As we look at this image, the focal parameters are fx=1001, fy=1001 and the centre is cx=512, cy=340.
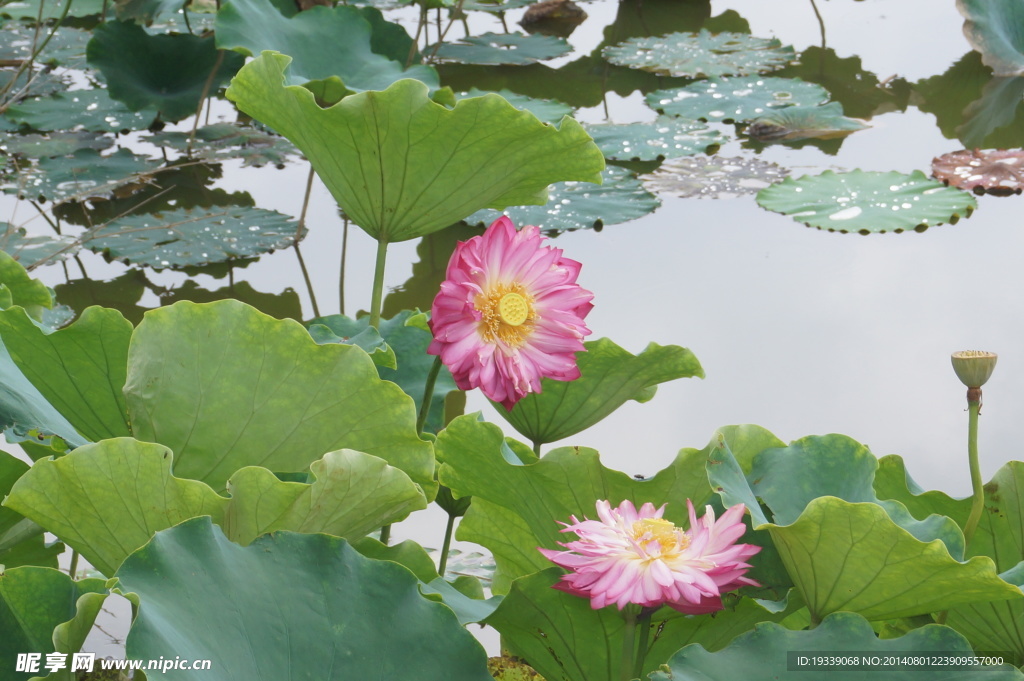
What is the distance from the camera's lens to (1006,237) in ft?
8.27

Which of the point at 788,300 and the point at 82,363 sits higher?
the point at 82,363

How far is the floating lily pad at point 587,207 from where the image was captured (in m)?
2.53

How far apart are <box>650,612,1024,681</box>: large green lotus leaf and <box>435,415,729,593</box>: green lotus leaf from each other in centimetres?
17

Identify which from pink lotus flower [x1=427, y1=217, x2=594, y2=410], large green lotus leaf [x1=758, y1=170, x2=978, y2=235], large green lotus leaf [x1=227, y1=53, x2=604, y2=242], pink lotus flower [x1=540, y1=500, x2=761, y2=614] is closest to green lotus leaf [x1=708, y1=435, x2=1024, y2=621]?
pink lotus flower [x1=540, y1=500, x2=761, y2=614]

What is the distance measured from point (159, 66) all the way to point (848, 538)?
281 cm

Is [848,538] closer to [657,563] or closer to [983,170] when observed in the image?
[657,563]

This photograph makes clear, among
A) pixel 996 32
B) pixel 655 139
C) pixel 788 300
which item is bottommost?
pixel 788 300

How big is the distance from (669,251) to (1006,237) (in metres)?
0.86

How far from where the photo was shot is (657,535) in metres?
0.66

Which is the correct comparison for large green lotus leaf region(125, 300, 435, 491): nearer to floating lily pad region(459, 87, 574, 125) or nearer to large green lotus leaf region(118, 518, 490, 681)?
large green lotus leaf region(118, 518, 490, 681)

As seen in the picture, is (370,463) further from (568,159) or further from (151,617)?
(568,159)

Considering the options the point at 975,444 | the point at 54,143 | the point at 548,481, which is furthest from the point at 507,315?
the point at 54,143

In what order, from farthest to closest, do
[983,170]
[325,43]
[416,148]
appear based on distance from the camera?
[983,170], [325,43], [416,148]

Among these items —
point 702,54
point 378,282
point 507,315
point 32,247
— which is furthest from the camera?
point 702,54
